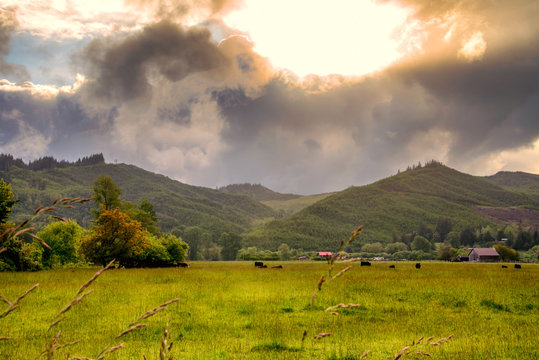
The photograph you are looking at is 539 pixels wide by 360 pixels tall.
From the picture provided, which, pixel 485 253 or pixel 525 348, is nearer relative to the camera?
pixel 525 348

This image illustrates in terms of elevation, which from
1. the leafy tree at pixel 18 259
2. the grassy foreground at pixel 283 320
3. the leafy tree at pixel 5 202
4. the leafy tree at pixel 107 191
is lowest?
the grassy foreground at pixel 283 320

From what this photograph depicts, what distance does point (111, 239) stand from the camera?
4384cm

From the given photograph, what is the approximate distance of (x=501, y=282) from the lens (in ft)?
95.8

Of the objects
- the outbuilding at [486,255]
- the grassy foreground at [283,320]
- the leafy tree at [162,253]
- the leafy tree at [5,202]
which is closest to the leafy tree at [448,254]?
the outbuilding at [486,255]

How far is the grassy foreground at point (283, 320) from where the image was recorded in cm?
1212

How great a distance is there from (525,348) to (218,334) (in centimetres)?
1086

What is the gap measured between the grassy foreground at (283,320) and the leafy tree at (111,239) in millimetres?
16095

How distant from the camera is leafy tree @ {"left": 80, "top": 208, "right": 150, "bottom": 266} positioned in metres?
43.3

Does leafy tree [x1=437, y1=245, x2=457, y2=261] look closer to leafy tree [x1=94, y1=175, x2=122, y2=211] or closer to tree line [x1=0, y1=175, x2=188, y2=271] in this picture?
leafy tree [x1=94, y1=175, x2=122, y2=211]

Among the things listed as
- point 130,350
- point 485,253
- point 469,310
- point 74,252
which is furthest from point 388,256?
point 130,350

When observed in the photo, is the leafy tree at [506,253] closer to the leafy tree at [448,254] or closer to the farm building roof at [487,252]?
the farm building roof at [487,252]

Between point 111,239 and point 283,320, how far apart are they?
110 ft

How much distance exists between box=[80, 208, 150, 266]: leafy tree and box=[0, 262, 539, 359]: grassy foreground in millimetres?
16095

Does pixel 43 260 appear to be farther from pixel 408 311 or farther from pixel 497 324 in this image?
pixel 497 324
